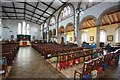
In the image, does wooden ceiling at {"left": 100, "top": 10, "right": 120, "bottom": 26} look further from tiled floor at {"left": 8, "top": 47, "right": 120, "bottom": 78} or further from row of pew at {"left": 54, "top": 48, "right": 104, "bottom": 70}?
tiled floor at {"left": 8, "top": 47, "right": 120, "bottom": 78}

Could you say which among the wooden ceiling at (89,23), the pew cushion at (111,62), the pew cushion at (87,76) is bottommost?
the pew cushion at (87,76)

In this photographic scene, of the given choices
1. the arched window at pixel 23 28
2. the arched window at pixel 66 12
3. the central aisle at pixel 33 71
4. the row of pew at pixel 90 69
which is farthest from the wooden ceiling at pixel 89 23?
the arched window at pixel 23 28

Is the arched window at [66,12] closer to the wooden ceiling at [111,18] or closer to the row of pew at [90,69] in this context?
the wooden ceiling at [111,18]

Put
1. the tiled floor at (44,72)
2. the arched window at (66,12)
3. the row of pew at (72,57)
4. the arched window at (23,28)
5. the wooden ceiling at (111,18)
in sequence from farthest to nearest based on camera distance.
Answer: the arched window at (23,28) → the arched window at (66,12) → the wooden ceiling at (111,18) → the row of pew at (72,57) → the tiled floor at (44,72)

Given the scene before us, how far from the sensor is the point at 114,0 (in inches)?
269

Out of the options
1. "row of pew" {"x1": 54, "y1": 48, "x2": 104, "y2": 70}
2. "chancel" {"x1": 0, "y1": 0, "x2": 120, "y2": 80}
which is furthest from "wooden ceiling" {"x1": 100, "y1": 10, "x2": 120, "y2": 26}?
"row of pew" {"x1": 54, "y1": 48, "x2": 104, "y2": 70}

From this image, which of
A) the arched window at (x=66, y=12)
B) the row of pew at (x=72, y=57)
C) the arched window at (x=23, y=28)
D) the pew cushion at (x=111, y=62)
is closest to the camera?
the row of pew at (x=72, y=57)

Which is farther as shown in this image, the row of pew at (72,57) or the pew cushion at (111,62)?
the pew cushion at (111,62)

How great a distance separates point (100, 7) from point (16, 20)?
21.3 meters

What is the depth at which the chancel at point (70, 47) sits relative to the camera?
378 centimetres

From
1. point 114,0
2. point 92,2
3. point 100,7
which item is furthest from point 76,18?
point 114,0

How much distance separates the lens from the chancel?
3.78m

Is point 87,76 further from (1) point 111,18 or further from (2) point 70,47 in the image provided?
(1) point 111,18

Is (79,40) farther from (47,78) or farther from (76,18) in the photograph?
(47,78)
